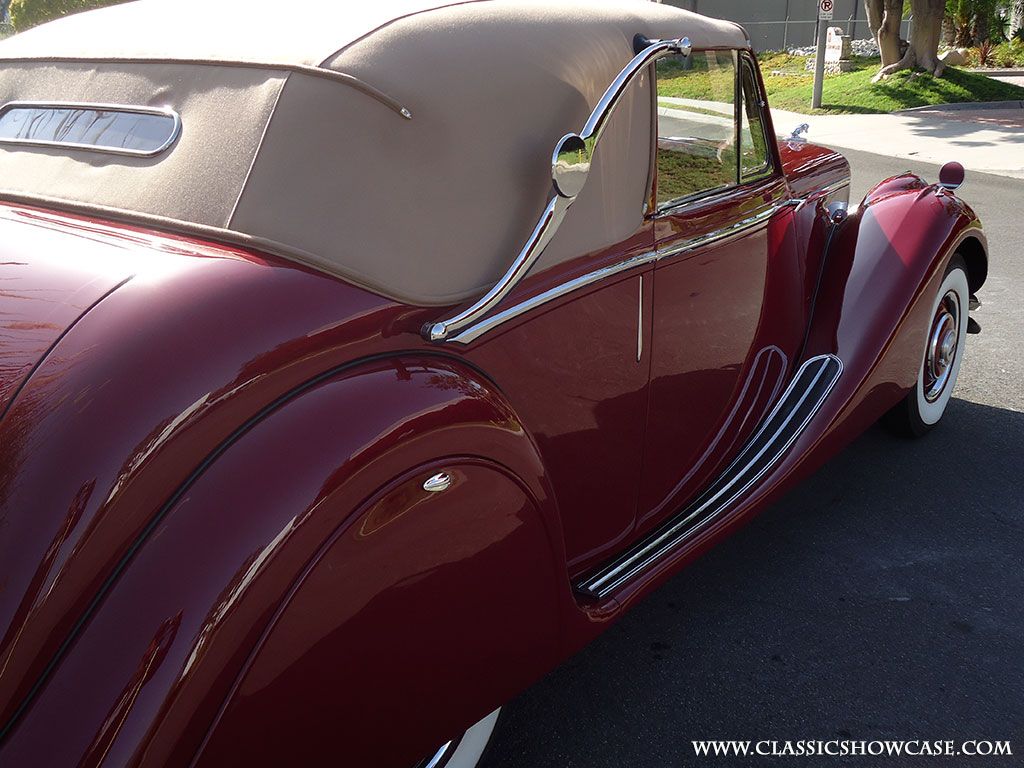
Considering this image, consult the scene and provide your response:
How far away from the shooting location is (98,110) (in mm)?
1947

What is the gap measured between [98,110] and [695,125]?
1.56 m

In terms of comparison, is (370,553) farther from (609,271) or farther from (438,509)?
(609,271)

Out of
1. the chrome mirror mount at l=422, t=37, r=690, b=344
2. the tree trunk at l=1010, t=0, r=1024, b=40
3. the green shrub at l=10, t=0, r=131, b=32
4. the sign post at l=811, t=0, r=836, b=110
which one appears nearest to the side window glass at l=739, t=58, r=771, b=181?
the chrome mirror mount at l=422, t=37, r=690, b=344

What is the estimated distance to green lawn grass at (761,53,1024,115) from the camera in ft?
45.4

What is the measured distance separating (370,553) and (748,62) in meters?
2.07

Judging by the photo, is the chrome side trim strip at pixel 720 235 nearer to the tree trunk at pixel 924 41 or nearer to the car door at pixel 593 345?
the car door at pixel 593 345

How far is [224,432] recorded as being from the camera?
136 cm

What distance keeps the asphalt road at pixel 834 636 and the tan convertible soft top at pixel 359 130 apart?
46.5 inches

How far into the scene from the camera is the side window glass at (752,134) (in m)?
2.77

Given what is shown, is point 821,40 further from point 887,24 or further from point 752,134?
point 752,134

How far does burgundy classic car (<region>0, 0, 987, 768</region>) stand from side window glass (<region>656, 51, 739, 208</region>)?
1 centimetres

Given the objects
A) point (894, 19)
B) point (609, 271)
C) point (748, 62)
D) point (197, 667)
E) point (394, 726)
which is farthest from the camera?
point (894, 19)

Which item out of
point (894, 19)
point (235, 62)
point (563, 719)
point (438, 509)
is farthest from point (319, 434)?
point (894, 19)

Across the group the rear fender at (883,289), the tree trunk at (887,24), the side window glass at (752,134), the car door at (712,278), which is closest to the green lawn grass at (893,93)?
the tree trunk at (887,24)
